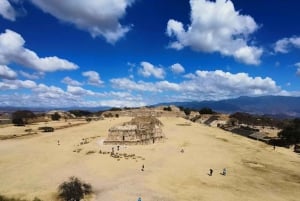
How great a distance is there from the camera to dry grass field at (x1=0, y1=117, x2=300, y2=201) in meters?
30.1

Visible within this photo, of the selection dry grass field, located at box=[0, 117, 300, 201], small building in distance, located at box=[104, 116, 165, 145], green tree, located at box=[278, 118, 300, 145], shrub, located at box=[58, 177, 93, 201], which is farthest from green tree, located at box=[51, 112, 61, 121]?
shrub, located at box=[58, 177, 93, 201]

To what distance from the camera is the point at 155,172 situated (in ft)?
124

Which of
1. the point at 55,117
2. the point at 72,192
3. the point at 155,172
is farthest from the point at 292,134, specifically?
the point at 55,117

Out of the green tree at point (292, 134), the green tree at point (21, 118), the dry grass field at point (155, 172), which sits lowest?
the dry grass field at point (155, 172)

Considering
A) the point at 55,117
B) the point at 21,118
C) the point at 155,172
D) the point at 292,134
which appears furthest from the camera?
the point at 55,117

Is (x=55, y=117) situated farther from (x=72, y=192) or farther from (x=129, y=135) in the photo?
(x=72, y=192)

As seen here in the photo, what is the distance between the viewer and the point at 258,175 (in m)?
38.8

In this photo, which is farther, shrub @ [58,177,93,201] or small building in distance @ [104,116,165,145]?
small building in distance @ [104,116,165,145]

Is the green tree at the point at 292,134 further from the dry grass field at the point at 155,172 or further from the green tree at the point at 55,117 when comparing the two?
the green tree at the point at 55,117

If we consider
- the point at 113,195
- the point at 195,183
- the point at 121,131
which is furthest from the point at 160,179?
the point at 121,131

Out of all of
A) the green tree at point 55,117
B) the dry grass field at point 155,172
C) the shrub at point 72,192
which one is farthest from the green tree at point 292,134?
the green tree at point 55,117

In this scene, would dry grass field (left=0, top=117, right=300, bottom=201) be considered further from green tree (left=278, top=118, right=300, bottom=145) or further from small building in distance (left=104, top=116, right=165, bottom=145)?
green tree (left=278, top=118, right=300, bottom=145)

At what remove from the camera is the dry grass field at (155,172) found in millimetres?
30120

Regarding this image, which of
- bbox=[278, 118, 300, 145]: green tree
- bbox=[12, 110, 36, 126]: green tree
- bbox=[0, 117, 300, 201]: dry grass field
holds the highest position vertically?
bbox=[12, 110, 36, 126]: green tree
